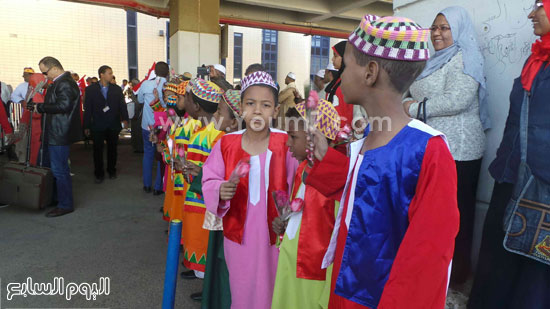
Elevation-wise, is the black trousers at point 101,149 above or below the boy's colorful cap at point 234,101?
below

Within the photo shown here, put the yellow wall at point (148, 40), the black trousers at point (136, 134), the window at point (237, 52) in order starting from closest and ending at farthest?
the black trousers at point (136, 134) < the yellow wall at point (148, 40) < the window at point (237, 52)

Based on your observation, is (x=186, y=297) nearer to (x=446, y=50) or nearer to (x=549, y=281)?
(x=549, y=281)

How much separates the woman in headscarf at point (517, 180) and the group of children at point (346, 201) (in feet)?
3.83

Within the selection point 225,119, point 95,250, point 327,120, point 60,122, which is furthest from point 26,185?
point 327,120

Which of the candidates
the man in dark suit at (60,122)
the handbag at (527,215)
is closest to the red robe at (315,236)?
the handbag at (527,215)

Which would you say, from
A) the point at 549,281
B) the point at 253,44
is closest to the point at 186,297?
the point at 549,281

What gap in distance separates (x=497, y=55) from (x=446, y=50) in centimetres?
57

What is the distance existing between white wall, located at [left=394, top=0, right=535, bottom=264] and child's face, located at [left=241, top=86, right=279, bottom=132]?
1905 mm

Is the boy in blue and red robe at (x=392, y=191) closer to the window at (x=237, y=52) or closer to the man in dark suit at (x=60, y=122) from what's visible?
the man in dark suit at (x=60, y=122)

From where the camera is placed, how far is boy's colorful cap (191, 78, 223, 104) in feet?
10.5

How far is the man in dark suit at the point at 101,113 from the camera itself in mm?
Result: 7102

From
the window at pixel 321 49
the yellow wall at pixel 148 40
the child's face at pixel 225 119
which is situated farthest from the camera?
the window at pixel 321 49

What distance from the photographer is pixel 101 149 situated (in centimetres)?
719

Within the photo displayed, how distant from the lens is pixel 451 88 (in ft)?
8.72
